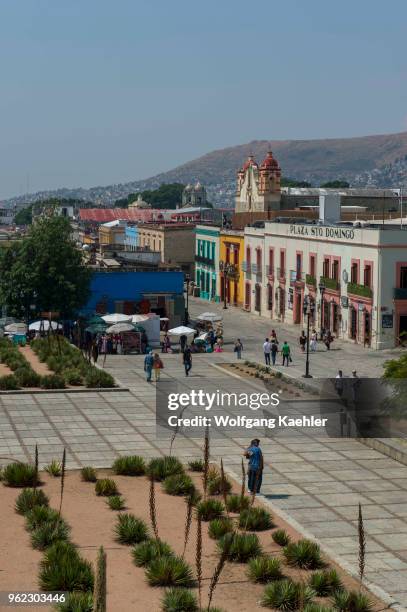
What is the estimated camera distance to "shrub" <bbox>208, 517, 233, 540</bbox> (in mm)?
19328

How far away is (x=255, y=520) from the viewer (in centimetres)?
2002

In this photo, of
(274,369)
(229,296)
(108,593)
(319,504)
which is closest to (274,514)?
(319,504)

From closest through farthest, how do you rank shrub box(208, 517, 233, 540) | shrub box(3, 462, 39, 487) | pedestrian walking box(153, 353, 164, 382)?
shrub box(208, 517, 233, 540)
shrub box(3, 462, 39, 487)
pedestrian walking box(153, 353, 164, 382)

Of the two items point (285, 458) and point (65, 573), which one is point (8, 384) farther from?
point (65, 573)

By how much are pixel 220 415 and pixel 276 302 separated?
119 feet

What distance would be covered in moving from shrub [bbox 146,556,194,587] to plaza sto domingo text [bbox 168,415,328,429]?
1321 cm

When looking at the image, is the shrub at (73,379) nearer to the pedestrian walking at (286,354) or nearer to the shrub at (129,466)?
the pedestrian walking at (286,354)

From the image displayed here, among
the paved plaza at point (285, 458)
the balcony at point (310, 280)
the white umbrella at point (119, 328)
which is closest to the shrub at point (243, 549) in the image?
the paved plaza at point (285, 458)

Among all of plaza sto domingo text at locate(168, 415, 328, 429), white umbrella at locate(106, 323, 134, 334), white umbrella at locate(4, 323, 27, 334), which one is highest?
white umbrella at locate(106, 323, 134, 334)

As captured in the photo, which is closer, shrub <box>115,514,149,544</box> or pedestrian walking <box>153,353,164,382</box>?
shrub <box>115,514,149,544</box>

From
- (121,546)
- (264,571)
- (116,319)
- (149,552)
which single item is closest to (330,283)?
(116,319)

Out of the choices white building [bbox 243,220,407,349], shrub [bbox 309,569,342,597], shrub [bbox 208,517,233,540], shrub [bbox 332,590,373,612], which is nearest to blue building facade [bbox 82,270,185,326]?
white building [bbox 243,220,407,349]

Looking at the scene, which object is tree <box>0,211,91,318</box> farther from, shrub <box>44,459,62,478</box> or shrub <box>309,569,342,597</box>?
shrub <box>309,569,342,597</box>

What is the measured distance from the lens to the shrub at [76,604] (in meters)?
15.1
